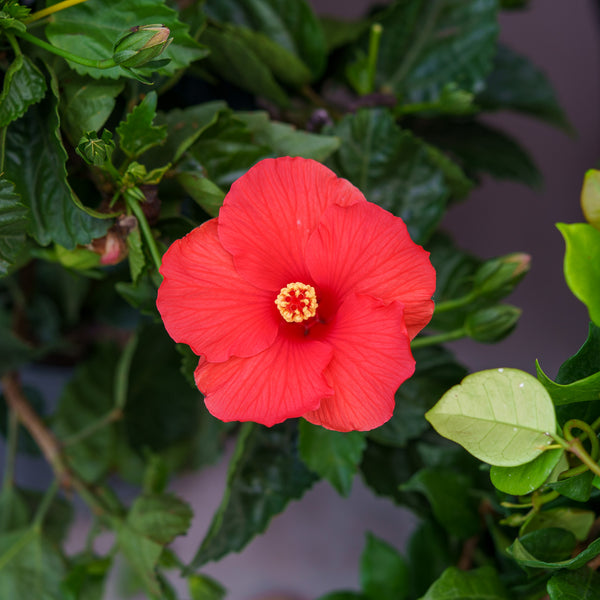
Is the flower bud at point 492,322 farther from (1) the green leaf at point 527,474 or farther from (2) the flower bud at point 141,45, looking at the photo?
(2) the flower bud at point 141,45

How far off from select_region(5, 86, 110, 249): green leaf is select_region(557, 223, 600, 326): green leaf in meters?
0.25

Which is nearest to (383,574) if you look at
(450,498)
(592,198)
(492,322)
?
(450,498)

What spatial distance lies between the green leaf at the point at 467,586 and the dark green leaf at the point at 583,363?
0.44 ft

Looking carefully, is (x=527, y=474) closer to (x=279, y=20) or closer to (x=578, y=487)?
(x=578, y=487)

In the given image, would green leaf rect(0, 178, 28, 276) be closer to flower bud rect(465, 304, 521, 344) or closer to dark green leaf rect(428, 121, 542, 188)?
flower bud rect(465, 304, 521, 344)

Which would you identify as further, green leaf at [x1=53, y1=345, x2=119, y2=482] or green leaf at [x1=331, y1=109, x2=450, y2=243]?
green leaf at [x1=53, y1=345, x2=119, y2=482]

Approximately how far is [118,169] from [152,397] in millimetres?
325

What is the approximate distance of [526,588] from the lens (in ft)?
1.32

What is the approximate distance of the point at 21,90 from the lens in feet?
1.15

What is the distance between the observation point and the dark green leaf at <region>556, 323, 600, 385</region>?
33 cm

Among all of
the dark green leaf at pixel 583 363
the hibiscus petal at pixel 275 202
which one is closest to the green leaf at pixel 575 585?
the dark green leaf at pixel 583 363

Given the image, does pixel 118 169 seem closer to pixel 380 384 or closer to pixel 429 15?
pixel 380 384

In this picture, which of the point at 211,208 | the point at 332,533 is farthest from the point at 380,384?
the point at 332,533

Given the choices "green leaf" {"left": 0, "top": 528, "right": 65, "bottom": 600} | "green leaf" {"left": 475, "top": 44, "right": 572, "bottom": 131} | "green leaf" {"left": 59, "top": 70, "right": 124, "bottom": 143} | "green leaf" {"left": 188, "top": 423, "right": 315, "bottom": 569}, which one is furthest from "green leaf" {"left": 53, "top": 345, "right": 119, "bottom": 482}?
"green leaf" {"left": 475, "top": 44, "right": 572, "bottom": 131}
